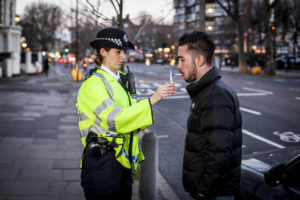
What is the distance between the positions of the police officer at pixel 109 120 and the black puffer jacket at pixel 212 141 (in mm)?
273

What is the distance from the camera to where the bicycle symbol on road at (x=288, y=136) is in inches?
297

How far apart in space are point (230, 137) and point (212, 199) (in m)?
0.52

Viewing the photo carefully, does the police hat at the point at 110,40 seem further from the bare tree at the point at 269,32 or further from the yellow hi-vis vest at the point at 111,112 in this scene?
the bare tree at the point at 269,32

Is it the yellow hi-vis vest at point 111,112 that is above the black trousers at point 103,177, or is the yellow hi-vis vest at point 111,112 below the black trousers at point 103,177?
above

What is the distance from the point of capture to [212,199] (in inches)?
89.7

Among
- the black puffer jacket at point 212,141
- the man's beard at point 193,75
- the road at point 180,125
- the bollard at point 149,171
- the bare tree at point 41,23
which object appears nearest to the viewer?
the black puffer jacket at point 212,141

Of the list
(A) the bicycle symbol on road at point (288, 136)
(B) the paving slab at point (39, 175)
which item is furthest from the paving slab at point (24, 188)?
(A) the bicycle symbol on road at point (288, 136)

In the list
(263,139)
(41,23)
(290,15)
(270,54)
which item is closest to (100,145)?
(263,139)

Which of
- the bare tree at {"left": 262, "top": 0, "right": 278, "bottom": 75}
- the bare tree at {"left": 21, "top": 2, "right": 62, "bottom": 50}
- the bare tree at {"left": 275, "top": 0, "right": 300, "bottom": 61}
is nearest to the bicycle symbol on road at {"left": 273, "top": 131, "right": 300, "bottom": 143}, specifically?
Answer: the bare tree at {"left": 262, "top": 0, "right": 278, "bottom": 75}

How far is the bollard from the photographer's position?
4.03 m

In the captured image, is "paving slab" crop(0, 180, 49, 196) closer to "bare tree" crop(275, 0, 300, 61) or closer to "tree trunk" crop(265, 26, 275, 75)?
"tree trunk" crop(265, 26, 275, 75)

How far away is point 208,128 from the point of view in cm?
211

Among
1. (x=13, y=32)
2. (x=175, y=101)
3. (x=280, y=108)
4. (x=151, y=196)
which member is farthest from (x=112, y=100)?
(x=13, y=32)

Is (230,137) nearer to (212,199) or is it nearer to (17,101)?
(212,199)
